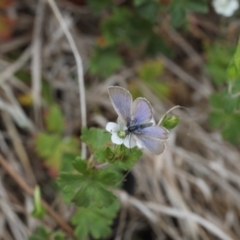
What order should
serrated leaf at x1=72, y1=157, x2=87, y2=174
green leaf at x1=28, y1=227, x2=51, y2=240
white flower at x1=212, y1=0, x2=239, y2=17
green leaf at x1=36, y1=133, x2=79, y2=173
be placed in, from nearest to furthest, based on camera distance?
1. serrated leaf at x1=72, y1=157, x2=87, y2=174
2. green leaf at x1=28, y1=227, x2=51, y2=240
3. green leaf at x1=36, y1=133, x2=79, y2=173
4. white flower at x1=212, y1=0, x2=239, y2=17

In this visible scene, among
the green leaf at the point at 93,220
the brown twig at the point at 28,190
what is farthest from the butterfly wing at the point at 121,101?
the brown twig at the point at 28,190

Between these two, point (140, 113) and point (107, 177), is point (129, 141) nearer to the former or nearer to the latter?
point (140, 113)

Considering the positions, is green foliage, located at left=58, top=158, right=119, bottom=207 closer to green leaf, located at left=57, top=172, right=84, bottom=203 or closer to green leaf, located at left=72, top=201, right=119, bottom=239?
green leaf, located at left=57, top=172, right=84, bottom=203

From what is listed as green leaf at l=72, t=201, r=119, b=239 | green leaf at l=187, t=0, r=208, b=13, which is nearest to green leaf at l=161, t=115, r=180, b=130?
green leaf at l=72, t=201, r=119, b=239

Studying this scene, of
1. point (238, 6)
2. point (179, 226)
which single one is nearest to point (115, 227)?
point (179, 226)

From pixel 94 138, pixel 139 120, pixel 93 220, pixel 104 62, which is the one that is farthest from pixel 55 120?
pixel 139 120

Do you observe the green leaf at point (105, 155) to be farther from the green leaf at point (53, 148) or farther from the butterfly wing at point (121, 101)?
the green leaf at point (53, 148)
